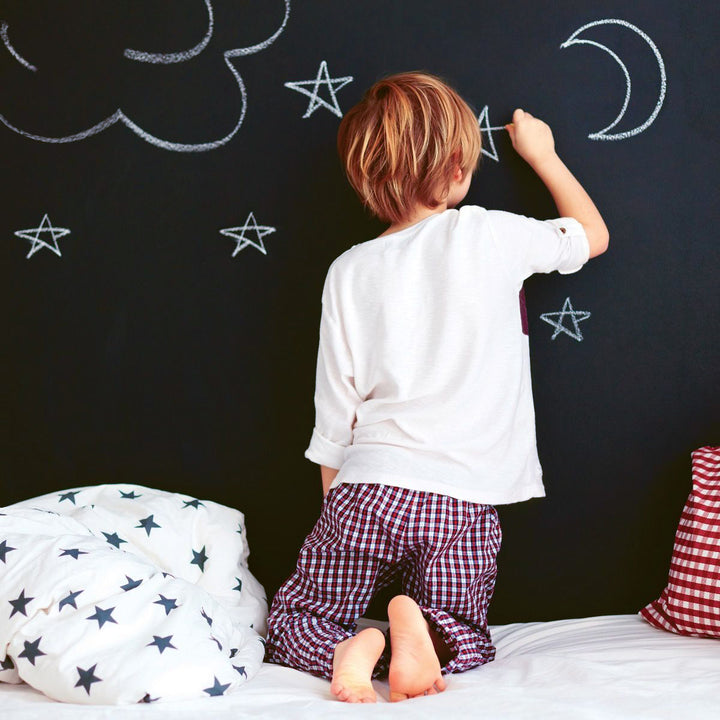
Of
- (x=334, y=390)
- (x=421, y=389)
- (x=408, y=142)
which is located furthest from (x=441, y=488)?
(x=408, y=142)

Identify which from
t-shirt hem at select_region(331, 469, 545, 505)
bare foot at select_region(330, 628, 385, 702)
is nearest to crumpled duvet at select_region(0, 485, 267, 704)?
bare foot at select_region(330, 628, 385, 702)

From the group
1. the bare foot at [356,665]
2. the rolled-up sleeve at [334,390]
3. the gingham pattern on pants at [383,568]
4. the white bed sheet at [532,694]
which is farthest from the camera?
the rolled-up sleeve at [334,390]

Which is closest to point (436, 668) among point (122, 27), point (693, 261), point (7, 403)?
point (693, 261)

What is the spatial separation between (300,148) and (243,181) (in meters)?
0.14

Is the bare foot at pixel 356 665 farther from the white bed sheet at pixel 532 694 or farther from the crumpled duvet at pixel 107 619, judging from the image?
the crumpled duvet at pixel 107 619

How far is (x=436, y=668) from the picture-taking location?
1219 millimetres

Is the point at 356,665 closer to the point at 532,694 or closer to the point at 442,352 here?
the point at 532,694

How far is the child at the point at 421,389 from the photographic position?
1.38 meters

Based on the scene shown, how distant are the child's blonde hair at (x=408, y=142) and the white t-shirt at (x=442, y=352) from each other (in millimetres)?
72

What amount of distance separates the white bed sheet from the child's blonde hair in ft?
2.72

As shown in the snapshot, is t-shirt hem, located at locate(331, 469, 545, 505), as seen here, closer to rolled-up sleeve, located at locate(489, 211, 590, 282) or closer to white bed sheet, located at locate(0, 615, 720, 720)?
white bed sheet, located at locate(0, 615, 720, 720)

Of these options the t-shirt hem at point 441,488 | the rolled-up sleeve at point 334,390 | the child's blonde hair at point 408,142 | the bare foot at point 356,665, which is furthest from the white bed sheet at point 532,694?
the child's blonde hair at point 408,142

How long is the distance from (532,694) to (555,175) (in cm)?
94

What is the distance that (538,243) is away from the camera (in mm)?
1460
